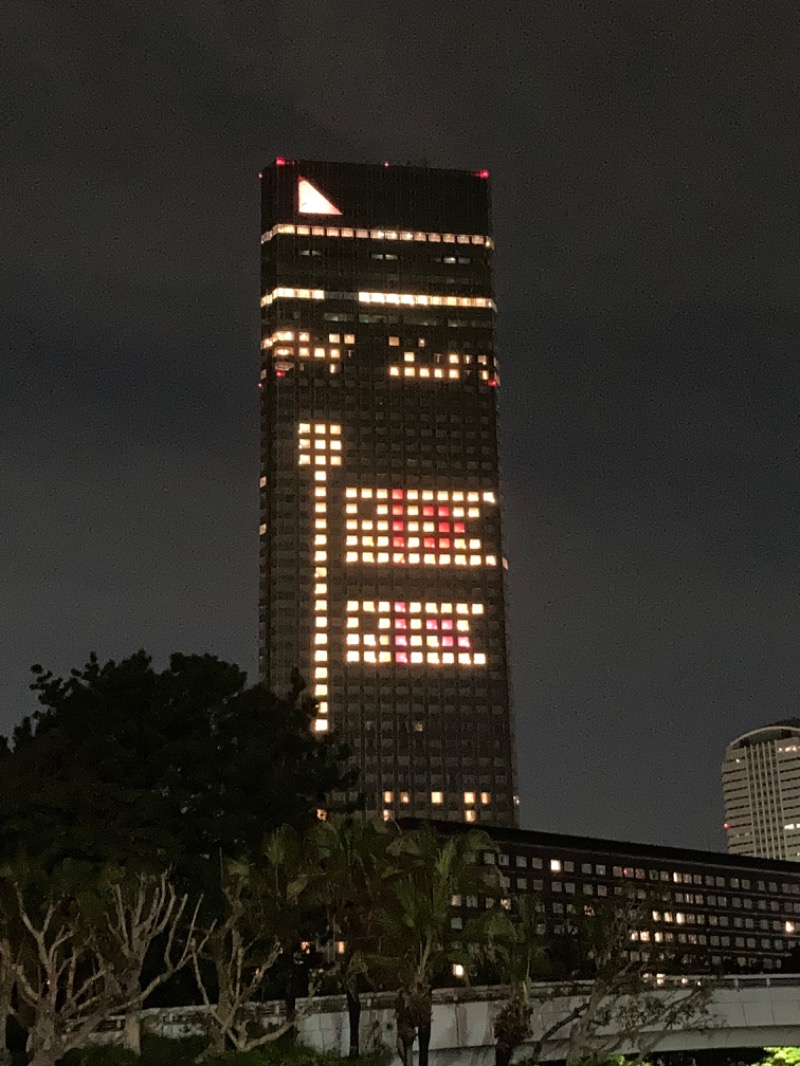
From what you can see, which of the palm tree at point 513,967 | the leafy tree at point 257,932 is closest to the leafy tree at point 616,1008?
the palm tree at point 513,967

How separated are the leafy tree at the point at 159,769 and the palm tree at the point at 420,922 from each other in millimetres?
14372

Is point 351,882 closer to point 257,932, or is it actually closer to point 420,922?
point 420,922

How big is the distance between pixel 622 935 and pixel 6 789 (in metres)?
29.4

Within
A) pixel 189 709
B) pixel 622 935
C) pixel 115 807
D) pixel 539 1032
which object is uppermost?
pixel 189 709

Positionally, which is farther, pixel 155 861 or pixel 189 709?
pixel 189 709

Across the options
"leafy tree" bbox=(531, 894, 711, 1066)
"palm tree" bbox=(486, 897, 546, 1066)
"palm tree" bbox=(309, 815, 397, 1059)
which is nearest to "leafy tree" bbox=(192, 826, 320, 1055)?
"palm tree" bbox=(309, 815, 397, 1059)

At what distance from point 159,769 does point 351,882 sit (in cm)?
2106

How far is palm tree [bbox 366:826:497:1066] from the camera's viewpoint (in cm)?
5684

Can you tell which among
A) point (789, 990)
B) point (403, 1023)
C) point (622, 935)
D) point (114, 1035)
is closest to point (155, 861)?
point (114, 1035)

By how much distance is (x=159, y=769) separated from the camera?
78.1 metres

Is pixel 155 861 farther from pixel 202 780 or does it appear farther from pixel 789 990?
pixel 789 990

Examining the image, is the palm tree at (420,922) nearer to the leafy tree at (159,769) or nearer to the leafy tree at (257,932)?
the leafy tree at (257,932)

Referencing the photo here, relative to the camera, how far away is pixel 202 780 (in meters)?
77.9

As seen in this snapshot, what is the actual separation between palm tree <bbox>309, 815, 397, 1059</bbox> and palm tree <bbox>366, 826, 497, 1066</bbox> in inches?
26.4
